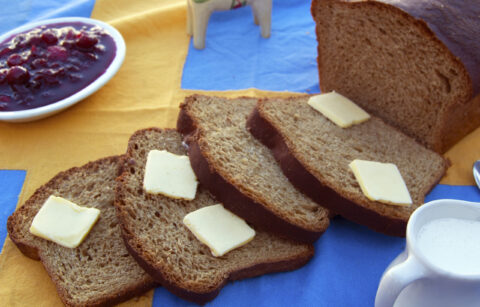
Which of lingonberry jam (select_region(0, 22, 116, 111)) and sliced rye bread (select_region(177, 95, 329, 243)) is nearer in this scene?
sliced rye bread (select_region(177, 95, 329, 243))

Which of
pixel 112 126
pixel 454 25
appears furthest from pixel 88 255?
pixel 454 25

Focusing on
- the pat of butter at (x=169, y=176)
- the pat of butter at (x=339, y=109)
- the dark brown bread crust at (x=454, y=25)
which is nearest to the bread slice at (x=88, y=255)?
the pat of butter at (x=169, y=176)

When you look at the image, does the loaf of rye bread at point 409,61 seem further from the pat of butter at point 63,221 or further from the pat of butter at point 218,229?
the pat of butter at point 63,221

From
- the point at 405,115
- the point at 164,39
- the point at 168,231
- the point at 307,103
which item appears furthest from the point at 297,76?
the point at 168,231

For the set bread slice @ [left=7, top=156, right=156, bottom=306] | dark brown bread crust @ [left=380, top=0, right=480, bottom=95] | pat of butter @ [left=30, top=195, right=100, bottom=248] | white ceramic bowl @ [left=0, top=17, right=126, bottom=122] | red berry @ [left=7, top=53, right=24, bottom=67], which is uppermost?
dark brown bread crust @ [left=380, top=0, right=480, bottom=95]

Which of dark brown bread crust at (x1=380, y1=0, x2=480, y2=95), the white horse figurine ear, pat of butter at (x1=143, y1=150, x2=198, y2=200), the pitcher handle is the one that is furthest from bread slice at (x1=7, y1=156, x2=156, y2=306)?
dark brown bread crust at (x1=380, y1=0, x2=480, y2=95)

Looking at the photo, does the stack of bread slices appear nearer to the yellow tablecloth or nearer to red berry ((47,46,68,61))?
the yellow tablecloth

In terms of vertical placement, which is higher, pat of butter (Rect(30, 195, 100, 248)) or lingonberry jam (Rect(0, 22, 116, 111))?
lingonberry jam (Rect(0, 22, 116, 111))
